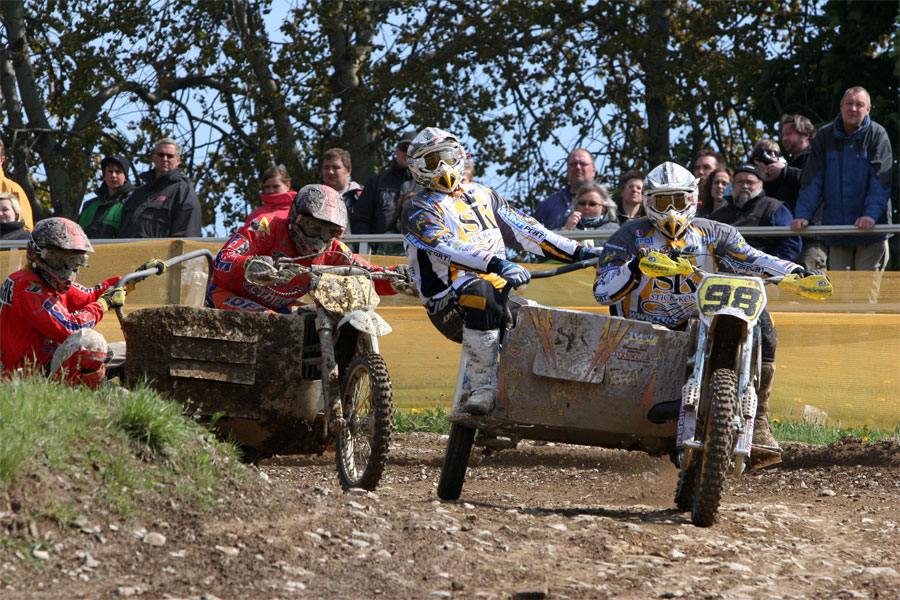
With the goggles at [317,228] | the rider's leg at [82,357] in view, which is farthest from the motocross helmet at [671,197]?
the rider's leg at [82,357]

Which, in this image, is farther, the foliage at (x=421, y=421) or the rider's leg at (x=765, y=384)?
the foliage at (x=421, y=421)

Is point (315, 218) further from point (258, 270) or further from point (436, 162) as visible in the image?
point (436, 162)

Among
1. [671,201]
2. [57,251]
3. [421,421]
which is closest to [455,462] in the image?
[671,201]

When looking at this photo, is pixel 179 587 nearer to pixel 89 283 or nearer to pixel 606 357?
pixel 606 357

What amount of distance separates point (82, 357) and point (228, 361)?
0.82m

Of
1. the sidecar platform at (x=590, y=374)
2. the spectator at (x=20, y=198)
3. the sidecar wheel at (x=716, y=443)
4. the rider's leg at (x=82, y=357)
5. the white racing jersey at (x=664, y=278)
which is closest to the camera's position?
the sidecar wheel at (x=716, y=443)

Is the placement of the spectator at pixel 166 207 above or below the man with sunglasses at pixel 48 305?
above

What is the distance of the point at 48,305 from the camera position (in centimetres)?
752

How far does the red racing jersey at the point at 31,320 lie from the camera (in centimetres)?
749

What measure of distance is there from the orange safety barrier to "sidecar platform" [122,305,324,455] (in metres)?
3.13

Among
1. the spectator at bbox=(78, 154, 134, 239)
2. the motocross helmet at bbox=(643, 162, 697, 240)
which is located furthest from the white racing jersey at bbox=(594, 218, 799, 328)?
the spectator at bbox=(78, 154, 134, 239)

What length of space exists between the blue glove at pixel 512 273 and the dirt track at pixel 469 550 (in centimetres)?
116

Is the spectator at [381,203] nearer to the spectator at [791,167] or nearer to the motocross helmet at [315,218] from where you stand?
the spectator at [791,167]

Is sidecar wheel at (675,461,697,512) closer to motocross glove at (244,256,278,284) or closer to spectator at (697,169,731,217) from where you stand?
motocross glove at (244,256,278,284)
